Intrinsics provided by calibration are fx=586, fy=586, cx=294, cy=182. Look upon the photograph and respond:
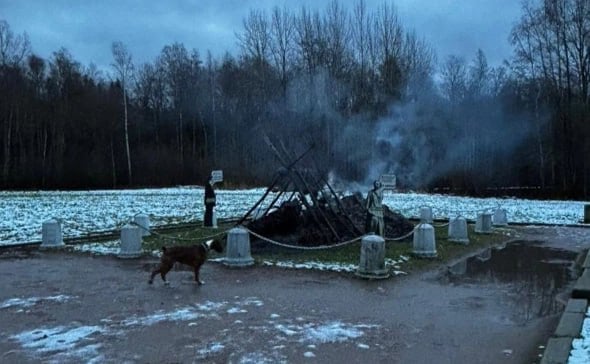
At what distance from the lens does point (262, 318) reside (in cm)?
773

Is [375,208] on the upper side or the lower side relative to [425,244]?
upper

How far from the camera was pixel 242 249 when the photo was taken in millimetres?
12039

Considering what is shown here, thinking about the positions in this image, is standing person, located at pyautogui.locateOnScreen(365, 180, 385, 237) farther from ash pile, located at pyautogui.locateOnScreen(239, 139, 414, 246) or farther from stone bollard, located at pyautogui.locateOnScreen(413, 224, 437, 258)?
stone bollard, located at pyautogui.locateOnScreen(413, 224, 437, 258)

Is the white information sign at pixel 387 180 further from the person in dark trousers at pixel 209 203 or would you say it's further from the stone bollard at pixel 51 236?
the stone bollard at pixel 51 236

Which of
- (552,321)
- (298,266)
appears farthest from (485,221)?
(552,321)

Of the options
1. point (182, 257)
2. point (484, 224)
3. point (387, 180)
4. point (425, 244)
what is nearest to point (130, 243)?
point (182, 257)

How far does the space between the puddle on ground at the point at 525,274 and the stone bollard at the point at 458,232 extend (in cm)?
91

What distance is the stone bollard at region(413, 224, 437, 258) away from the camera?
13.1m

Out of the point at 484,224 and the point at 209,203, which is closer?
the point at 484,224

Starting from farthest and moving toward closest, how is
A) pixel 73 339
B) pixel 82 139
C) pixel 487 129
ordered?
pixel 82 139 < pixel 487 129 < pixel 73 339

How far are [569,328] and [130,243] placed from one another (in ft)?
30.6

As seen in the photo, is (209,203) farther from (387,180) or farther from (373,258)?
(373,258)

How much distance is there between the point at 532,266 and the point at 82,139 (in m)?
52.2

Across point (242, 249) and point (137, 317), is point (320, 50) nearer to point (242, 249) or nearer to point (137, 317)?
point (242, 249)
